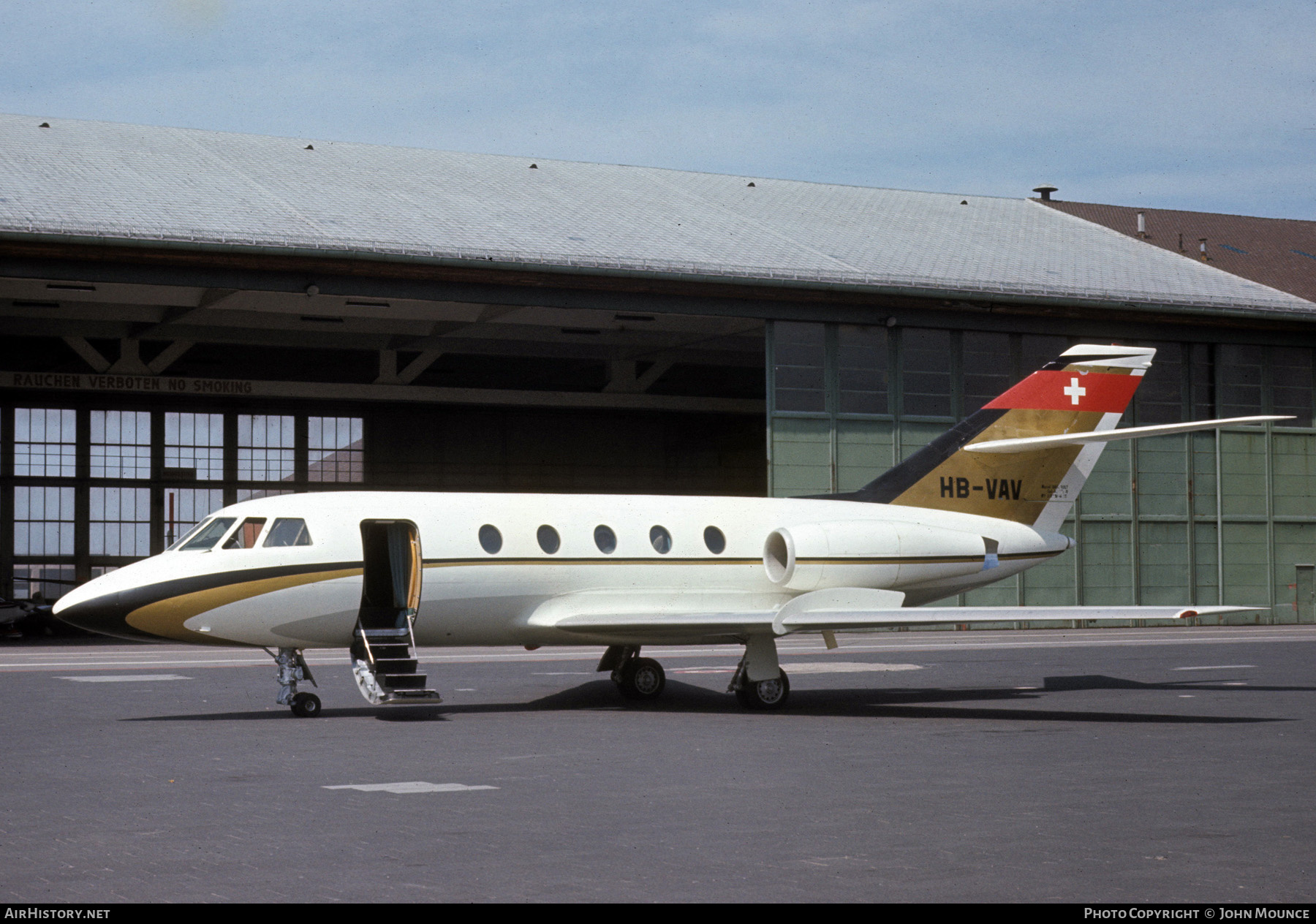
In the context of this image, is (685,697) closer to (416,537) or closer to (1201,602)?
(416,537)

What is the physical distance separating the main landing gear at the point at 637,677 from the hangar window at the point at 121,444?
36.4m

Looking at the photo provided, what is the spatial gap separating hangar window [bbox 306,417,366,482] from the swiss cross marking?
119 feet

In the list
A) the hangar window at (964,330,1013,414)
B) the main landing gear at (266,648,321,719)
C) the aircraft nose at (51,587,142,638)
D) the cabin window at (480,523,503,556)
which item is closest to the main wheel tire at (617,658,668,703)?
the cabin window at (480,523,503,556)

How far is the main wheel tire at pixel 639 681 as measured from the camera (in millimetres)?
21562

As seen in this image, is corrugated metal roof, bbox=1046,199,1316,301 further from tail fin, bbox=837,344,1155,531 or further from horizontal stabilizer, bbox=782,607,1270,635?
horizontal stabilizer, bbox=782,607,1270,635

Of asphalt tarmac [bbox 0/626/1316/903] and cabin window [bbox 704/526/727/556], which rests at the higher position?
cabin window [bbox 704/526/727/556]

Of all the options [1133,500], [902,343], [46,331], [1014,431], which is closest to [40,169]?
[46,331]

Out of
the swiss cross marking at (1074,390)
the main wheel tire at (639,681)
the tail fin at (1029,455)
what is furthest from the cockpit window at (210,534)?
the swiss cross marking at (1074,390)

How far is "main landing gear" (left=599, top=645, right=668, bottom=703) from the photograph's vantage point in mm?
21562

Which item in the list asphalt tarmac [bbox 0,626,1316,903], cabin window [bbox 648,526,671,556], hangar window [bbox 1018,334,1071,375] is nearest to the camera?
asphalt tarmac [bbox 0,626,1316,903]

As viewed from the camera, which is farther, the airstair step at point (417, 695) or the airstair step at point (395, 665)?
the airstair step at point (395, 665)

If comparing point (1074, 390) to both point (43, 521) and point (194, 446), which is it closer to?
point (194, 446)

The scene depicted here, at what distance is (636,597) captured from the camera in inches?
814

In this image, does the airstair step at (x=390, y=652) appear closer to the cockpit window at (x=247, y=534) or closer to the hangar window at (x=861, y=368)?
the cockpit window at (x=247, y=534)
